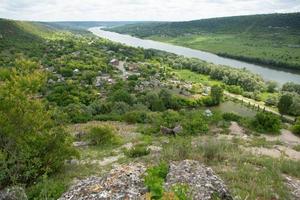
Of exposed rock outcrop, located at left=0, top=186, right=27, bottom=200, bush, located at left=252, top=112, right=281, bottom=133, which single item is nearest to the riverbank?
bush, located at left=252, top=112, right=281, bottom=133

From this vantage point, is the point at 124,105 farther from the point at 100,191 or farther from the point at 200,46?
the point at 200,46

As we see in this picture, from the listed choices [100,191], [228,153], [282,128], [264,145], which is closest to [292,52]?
[282,128]

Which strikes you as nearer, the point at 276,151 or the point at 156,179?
the point at 156,179

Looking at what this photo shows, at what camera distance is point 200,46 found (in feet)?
552

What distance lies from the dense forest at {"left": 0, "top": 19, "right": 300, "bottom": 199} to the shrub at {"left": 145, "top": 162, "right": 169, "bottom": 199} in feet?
0.10

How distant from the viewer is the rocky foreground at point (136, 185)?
11367mm

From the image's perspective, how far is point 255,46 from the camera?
15162cm

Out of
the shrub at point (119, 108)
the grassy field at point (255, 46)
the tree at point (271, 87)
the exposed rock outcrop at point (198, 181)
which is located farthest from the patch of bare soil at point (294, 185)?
the grassy field at point (255, 46)

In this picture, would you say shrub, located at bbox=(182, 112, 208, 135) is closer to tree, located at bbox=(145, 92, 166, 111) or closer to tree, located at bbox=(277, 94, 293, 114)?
tree, located at bbox=(145, 92, 166, 111)

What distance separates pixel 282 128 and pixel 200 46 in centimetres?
13459

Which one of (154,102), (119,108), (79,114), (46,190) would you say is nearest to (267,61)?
(154,102)

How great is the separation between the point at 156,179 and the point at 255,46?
148374 millimetres

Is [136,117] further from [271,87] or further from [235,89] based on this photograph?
[271,87]

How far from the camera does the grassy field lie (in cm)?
11838
